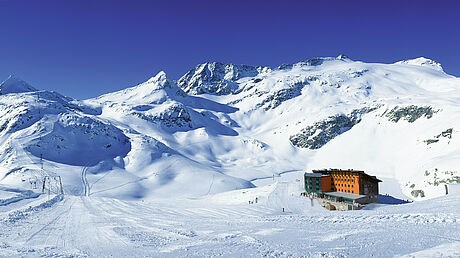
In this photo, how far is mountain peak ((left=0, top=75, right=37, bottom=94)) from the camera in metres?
168

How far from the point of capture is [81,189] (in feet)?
229

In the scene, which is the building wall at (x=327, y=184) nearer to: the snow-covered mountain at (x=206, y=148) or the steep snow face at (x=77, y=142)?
the snow-covered mountain at (x=206, y=148)

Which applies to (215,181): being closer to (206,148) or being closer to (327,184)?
(327,184)

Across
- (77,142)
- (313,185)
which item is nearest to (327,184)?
(313,185)

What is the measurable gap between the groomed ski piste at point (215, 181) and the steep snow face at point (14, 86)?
654 millimetres

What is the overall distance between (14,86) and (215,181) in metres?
177

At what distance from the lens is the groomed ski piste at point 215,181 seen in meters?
13.4

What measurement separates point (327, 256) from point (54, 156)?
353 feet

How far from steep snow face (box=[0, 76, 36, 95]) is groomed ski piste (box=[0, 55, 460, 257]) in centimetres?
65

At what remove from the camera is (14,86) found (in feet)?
570

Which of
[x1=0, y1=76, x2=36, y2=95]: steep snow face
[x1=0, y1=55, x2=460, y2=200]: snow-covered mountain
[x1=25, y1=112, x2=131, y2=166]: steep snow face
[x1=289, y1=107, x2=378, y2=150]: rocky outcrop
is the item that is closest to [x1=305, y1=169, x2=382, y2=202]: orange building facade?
[x1=0, y1=55, x2=460, y2=200]: snow-covered mountain

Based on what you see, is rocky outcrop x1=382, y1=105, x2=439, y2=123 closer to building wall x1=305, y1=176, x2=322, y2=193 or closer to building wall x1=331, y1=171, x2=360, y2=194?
building wall x1=331, y1=171, x2=360, y2=194

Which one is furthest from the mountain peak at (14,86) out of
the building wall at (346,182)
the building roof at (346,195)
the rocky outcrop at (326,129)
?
the building roof at (346,195)

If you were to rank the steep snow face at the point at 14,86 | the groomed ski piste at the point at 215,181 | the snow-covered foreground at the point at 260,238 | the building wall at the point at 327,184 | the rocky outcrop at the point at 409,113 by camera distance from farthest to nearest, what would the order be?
1. the steep snow face at the point at 14,86
2. the rocky outcrop at the point at 409,113
3. the building wall at the point at 327,184
4. the groomed ski piste at the point at 215,181
5. the snow-covered foreground at the point at 260,238
